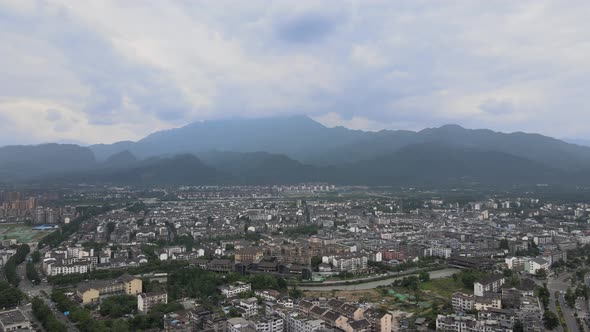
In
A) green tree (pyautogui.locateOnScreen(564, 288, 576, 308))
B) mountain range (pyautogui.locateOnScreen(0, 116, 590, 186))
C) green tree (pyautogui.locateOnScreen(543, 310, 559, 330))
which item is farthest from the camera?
mountain range (pyautogui.locateOnScreen(0, 116, 590, 186))

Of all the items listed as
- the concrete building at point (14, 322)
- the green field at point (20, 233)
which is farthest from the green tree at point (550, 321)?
the green field at point (20, 233)

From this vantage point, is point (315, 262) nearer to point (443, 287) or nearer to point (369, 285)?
point (369, 285)

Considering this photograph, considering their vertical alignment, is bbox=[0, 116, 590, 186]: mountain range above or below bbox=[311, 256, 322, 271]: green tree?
above

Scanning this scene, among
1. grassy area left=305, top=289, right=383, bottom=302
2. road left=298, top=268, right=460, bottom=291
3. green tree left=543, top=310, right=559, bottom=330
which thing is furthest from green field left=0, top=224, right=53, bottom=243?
green tree left=543, top=310, right=559, bottom=330

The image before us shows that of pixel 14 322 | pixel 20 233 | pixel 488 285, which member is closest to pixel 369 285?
pixel 488 285

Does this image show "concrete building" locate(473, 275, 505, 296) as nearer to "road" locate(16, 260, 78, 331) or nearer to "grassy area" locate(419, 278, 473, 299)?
"grassy area" locate(419, 278, 473, 299)

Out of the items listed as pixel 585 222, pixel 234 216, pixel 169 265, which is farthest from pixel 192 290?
pixel 585 222

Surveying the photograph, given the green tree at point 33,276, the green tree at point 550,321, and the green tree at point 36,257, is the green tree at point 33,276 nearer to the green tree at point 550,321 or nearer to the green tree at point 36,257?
the green tree at point 36,257
